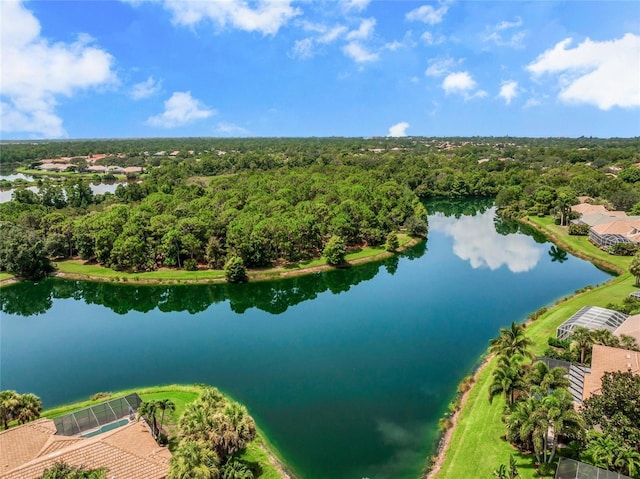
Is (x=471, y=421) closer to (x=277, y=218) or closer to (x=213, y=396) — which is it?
(x=213, y=396)

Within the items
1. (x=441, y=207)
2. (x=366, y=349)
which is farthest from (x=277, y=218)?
(x=441, y=207)

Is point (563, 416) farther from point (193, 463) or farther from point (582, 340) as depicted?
point (193, 463)

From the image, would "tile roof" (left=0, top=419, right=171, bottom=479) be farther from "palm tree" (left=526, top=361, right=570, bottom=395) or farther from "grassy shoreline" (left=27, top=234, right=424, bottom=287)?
"grassy shoreline" (left=27, top=234, right=424, bottom=287)

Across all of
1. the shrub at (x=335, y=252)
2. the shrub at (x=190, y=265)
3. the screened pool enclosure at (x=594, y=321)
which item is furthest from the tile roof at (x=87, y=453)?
the shrub at (x=335, y=252)

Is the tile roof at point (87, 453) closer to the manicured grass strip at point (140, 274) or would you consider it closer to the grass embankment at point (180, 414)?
the grass embankment at point (180, 414)

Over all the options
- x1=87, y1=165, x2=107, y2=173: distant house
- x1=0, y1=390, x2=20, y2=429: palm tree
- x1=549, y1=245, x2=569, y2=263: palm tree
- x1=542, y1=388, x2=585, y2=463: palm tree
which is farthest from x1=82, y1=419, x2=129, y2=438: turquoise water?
x1=87, y1=165, x2=107, y2=173: distant house
